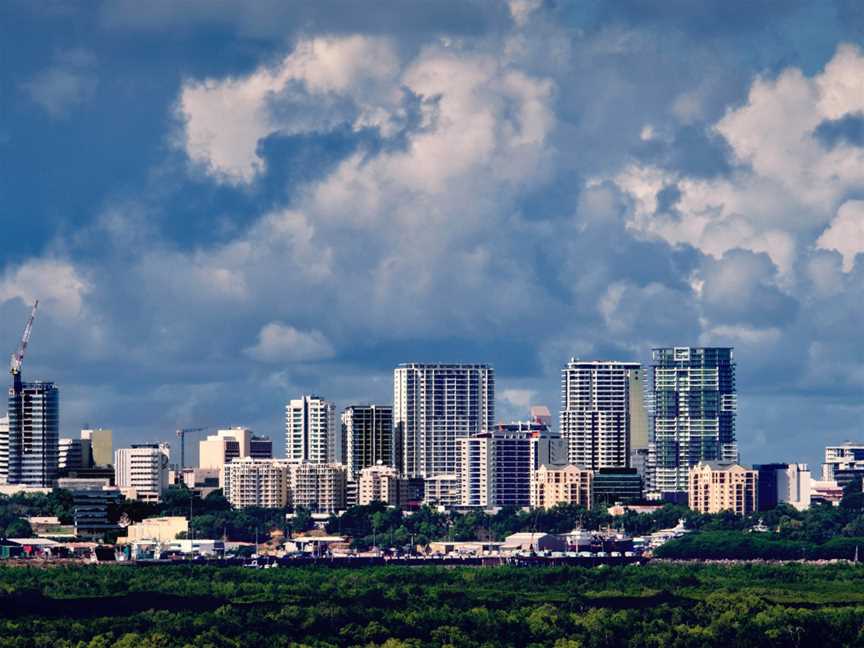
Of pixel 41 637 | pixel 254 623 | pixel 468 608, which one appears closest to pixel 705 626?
pixel 468 608

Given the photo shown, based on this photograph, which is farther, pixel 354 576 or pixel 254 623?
pixel 354 576

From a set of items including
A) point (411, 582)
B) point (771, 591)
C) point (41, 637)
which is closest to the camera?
point (41, 637)

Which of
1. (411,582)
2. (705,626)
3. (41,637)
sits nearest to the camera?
(41,637)

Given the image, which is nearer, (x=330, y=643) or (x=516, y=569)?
(x=330, y=643)

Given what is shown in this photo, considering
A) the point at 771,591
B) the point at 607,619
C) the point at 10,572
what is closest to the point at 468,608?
the point at 607,619

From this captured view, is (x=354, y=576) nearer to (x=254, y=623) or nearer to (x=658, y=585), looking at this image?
(x=658, y=585)

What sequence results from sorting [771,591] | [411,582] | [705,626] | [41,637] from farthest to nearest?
[411,582], [771,591], [705,626], [41,637]

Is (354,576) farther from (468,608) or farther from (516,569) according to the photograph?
(468,608)
